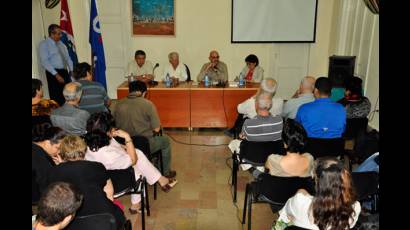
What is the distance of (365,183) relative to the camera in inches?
101

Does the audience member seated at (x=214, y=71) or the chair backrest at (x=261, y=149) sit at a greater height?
the audience member seated at (x=214, y=71)

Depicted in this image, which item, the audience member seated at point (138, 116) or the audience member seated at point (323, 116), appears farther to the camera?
the audience member seated at point (138, 116)

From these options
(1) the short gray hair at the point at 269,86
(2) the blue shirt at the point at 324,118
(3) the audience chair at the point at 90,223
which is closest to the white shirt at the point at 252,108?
(1) the short gray hair at the point at 269,86

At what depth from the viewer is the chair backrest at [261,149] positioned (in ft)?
10.5

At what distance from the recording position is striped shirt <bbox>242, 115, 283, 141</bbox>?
132 inches

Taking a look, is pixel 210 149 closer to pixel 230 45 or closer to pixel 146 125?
pixel 146 125

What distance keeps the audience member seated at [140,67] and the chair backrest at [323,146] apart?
3.38 meters

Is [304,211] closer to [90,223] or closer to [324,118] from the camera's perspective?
[90,223]

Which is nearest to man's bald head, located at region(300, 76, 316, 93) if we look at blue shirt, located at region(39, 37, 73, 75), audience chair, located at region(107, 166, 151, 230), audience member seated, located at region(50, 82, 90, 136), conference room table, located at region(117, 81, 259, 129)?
conference room table, located at region(117, 81, 259, 129)

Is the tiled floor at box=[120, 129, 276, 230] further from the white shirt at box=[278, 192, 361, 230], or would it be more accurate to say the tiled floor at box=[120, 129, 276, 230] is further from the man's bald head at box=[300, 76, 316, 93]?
the man's bald head at box=[300, 76, 316, 93]

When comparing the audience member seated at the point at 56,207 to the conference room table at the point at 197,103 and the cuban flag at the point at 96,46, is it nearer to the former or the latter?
the conference room table at the point at 197,103

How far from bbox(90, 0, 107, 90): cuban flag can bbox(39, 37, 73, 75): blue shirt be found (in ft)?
1.96

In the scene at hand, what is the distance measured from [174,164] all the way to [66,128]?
1.66m
